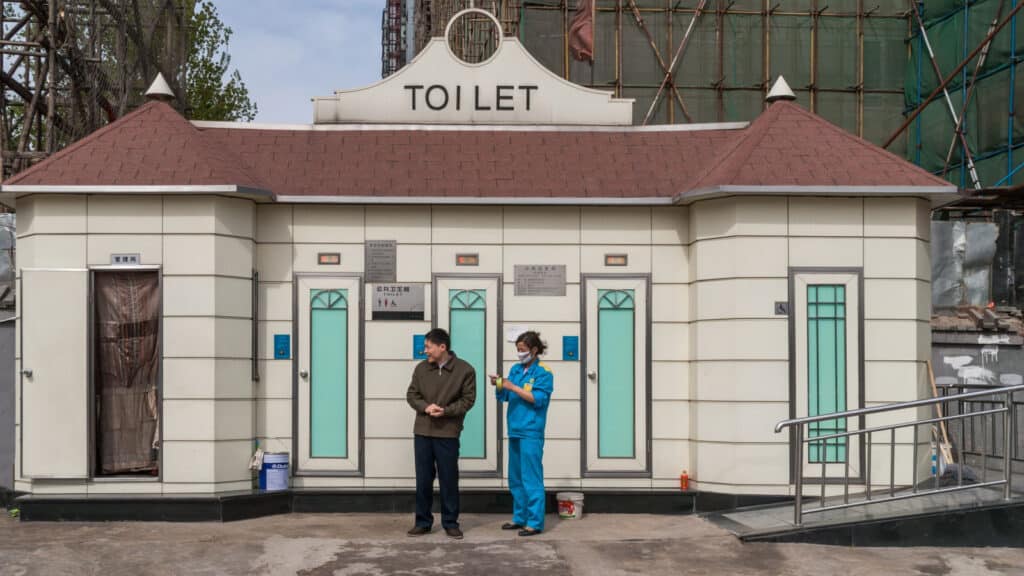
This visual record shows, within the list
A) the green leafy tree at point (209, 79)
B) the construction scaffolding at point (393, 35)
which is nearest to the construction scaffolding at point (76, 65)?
the green leafy tree at point (209, 79)

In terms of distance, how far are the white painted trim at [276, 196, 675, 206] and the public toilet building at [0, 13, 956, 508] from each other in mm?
30

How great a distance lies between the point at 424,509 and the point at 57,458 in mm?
3659

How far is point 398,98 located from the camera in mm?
12367

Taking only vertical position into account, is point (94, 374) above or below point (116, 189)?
below

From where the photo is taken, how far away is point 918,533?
948 cm

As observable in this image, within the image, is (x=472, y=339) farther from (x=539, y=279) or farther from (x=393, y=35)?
(x=393, y=35)

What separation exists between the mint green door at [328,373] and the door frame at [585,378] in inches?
89.3

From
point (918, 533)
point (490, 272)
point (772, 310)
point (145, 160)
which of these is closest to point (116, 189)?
point (145, 160)

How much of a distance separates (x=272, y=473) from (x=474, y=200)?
11.1 feet

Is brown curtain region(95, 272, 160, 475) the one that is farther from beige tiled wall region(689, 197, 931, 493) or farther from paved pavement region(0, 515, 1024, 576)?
beige tiled wall region(689, 197, 931, 493)

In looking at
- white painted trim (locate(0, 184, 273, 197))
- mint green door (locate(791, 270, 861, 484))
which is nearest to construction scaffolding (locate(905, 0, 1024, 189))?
mint green door (locate(791, 270, 861, 484))

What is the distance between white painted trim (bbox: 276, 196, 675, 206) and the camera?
441 inches

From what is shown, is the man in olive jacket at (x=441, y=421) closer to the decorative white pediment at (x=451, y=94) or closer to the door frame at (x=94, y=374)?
the door frame at (x=94, y=374)

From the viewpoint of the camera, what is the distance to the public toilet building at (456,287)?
1069cm
